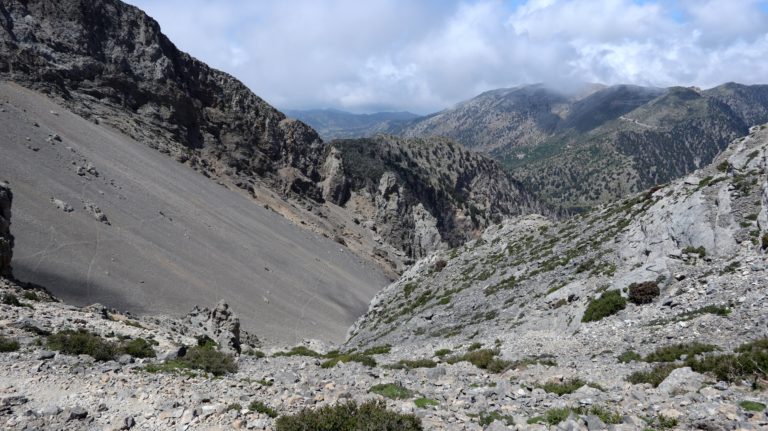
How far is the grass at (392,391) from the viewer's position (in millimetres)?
12984

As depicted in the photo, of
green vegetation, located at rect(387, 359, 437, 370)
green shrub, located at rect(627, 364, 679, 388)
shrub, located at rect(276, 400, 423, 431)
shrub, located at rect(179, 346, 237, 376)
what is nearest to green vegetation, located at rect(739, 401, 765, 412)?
green shrub, located at rect(627, 364, 679, 388)

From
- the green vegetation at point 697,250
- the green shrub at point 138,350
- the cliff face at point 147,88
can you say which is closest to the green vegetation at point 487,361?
the green vegetation at point 697,250

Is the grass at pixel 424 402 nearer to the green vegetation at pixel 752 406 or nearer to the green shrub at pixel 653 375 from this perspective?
the green shrub at pixel 653 375

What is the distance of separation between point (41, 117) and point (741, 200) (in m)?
79.8

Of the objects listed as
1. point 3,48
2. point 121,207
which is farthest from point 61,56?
point 121,207

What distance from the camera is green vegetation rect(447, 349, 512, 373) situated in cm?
1750

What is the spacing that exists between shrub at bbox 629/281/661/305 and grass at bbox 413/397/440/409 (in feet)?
42.5

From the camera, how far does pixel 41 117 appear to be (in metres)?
64.6

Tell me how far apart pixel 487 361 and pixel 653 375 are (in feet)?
22.2

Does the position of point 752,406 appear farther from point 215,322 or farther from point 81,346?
point 215,322

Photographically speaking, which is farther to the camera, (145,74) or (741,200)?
(145,74)

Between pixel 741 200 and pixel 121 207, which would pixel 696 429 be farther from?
pixel 121 207

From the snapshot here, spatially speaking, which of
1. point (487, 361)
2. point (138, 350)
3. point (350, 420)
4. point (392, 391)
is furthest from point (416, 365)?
point (138, 350)

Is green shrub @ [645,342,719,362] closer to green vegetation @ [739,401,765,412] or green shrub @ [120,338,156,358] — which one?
green vegetation @ [739,401,765,412]
